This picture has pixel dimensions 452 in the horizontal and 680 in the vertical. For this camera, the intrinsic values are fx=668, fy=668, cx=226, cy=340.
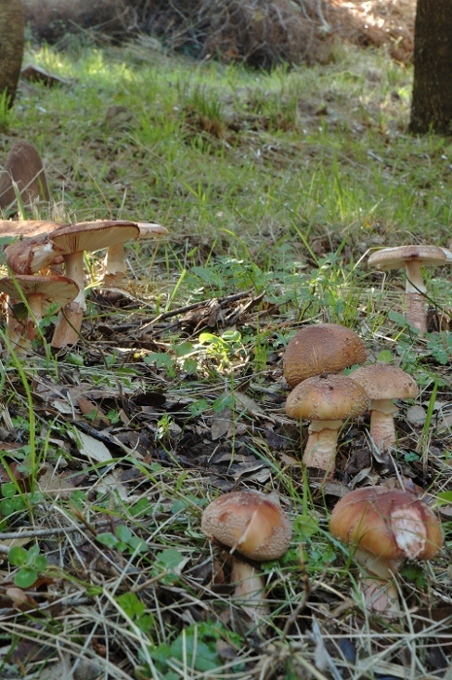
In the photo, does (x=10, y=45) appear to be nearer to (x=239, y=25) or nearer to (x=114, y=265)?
(x=114, y=265)

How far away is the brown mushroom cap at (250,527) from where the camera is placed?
173 cm

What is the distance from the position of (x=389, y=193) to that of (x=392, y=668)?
14.3ft

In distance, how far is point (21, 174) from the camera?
15.1ft

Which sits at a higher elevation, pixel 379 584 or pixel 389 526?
pixel 389 526

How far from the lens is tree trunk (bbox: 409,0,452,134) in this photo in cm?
739

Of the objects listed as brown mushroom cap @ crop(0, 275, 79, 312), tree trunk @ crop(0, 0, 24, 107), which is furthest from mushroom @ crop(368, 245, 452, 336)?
tree trunk @ crop(0, 0, 24, 107)

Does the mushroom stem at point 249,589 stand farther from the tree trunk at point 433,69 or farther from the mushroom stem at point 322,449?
the tree trunk at point 433,69

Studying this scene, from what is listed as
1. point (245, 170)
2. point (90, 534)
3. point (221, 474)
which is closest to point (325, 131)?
point (245, 170)

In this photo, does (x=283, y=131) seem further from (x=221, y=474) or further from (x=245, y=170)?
(x=221, y=474)

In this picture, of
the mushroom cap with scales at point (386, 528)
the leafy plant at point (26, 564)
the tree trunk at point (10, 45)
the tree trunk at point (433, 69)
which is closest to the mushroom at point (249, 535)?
the mushroom cap with scales at point (386, 528)

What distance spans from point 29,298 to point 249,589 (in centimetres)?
178

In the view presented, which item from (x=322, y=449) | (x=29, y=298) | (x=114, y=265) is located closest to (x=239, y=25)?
(x=114, y=265)

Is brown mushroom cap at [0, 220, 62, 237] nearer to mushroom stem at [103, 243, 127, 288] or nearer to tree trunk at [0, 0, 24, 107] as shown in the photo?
mushroom stem at [103, 243, 127, 288]

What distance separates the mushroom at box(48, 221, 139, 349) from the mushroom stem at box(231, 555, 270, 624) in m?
1.51
